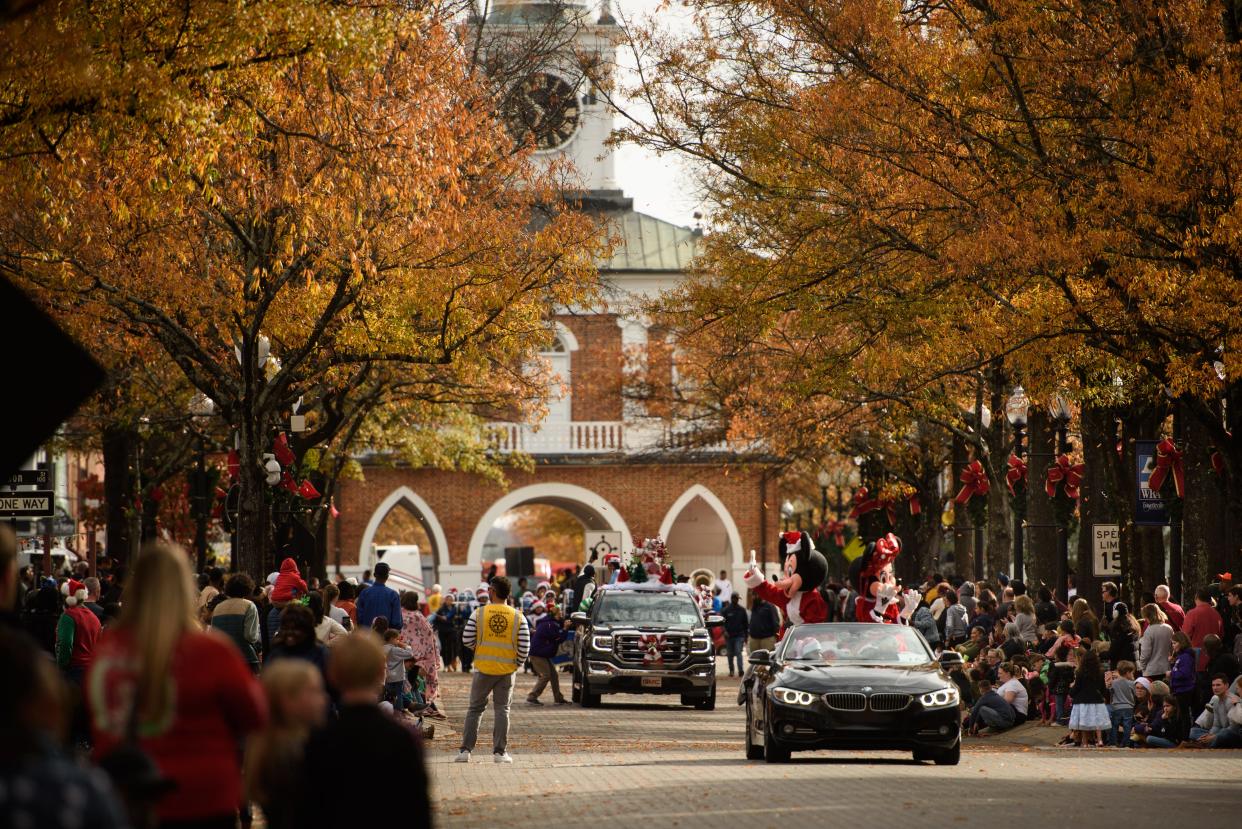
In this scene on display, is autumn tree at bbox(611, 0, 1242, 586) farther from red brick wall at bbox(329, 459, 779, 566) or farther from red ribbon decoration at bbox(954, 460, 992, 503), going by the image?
red brick wall at bbox(329, 459, 779, 566)

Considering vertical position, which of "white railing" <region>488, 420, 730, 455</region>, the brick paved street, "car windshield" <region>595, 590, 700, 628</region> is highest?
"white railing" <region>488, 420, 730, 455</region>

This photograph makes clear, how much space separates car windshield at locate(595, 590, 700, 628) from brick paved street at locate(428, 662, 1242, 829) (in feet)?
19.5

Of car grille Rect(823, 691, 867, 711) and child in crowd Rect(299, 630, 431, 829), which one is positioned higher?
child in crowd Rect(299, 630, 431, 829)

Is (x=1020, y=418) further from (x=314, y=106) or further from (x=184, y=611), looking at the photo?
(x=184, y=611)

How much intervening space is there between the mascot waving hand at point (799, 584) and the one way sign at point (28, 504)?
8146mm

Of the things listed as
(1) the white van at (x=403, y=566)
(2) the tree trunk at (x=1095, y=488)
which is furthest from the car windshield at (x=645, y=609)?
(1) the white van at (x=403, y=566)

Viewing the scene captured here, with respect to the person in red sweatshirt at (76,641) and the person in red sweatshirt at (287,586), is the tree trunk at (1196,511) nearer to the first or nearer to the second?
the person in red sweatshirt at (287,586)

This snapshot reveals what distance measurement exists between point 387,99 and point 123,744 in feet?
58.3

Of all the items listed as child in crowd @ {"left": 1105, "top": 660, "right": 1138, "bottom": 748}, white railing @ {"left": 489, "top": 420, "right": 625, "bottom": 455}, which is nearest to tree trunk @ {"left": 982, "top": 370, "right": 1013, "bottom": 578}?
child in crowd @ {"left": 1105, "top": 660, "right": 1138, "bottom": 748}

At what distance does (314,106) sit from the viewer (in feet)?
64.4

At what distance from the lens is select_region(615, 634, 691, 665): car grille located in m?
27.8

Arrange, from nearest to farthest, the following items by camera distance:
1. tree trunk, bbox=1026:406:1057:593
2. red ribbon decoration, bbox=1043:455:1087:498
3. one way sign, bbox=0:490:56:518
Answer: one way sign, bbox=0:490:56:518 < tree trunk, bbox=1026:406:1057:593 < red ribbon decoration, bbox=1043:455:1087:498

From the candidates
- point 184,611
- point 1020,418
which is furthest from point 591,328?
point 184,611

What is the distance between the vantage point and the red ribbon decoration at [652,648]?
27.8 meters
